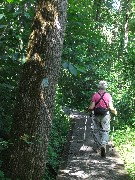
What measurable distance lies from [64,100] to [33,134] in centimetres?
1438

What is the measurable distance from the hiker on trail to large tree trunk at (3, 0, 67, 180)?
3.28 m

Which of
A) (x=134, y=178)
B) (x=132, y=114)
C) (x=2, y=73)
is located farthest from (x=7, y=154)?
(x=132, y=114)

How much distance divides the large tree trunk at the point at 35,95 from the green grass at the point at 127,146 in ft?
10.1

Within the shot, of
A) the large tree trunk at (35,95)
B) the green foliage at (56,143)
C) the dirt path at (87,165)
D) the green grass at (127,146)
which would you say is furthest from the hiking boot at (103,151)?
the large tree trunk at (35,95)

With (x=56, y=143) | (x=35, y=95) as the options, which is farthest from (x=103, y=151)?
(x=35, y=95)

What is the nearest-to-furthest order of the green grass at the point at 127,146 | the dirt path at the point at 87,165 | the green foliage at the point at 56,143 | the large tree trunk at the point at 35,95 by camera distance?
1. the large tree trunk at the point at 35,95
2. the dirt path at the point at 87,165
3. the green foliage at the point at 56,143
4. the green grass at the point at 127,146

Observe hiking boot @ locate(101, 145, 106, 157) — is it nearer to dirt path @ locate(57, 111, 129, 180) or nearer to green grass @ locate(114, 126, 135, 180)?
dirt path @ locate(57, 111, 129, 180)

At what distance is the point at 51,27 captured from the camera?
201 inches

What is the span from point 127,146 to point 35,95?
20.8 feet

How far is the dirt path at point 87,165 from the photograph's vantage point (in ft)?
23.6

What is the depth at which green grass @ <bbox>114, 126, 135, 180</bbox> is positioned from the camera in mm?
8229

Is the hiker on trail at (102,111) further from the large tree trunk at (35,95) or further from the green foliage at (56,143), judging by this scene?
the large tree trunk at (35,95)

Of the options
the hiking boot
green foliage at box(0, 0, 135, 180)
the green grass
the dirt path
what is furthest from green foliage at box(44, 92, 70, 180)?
the green grass

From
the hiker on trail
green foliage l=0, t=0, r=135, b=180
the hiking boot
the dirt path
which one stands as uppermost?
green foliage l=0, t=0, r=135, b=180
